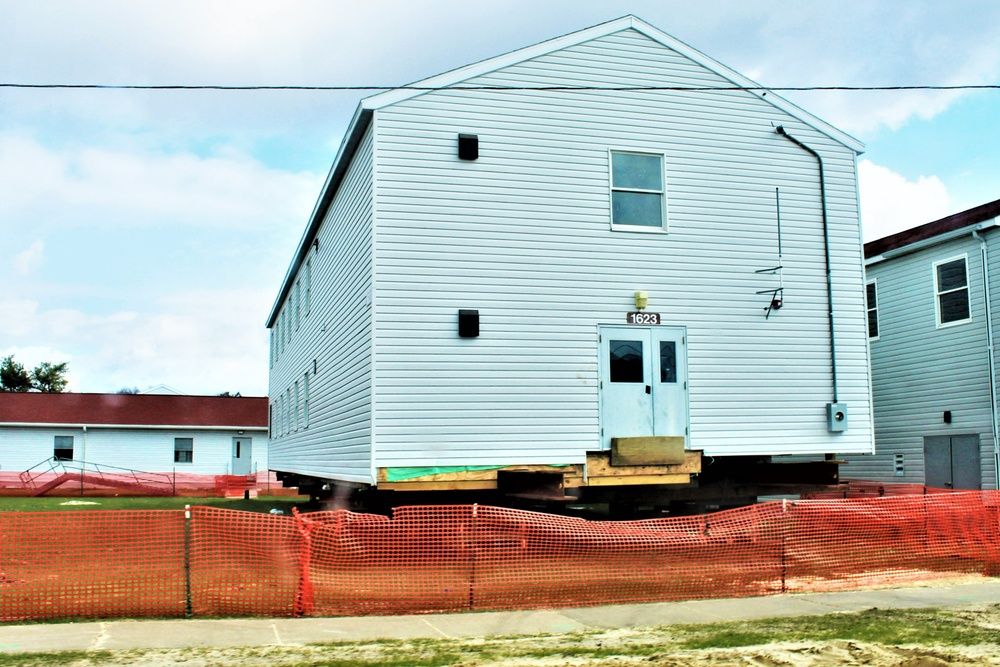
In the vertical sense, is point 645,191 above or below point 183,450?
above

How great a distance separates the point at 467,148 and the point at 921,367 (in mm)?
12525

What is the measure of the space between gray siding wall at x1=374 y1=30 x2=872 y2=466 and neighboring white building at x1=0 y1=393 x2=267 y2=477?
33305 millimetres

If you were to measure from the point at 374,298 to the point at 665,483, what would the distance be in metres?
5.25

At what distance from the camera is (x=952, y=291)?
20.7 m

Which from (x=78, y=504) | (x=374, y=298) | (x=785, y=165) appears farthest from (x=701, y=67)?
(x=78, y=504)

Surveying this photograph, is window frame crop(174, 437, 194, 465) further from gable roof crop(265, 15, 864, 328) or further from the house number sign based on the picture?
the house number sign

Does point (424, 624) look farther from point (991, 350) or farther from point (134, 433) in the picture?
point (134, 433)

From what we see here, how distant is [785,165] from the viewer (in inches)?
637

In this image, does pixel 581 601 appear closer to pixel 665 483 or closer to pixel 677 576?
pixel 677 576

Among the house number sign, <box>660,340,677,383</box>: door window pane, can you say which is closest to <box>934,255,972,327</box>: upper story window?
<box>660,340,677,383</box>: door window pane

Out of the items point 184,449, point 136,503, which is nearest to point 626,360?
point 136,503

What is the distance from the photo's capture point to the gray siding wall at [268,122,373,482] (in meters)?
14.5

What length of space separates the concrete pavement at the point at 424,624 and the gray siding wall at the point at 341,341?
14.6ft

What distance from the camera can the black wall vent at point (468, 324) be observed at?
554 inches
